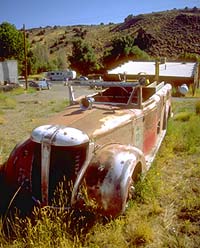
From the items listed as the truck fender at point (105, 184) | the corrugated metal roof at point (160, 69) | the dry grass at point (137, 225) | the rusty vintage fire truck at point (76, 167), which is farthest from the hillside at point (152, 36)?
the truck fender at point (105, 184)

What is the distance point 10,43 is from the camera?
123ft

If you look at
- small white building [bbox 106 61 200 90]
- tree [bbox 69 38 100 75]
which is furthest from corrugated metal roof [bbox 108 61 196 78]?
tree [bbox 69 38 100 75]

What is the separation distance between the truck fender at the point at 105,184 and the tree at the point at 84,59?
3752 centimetres

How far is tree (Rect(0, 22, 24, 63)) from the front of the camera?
37625mm

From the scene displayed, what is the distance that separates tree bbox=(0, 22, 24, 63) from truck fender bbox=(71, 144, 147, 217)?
36.8 m

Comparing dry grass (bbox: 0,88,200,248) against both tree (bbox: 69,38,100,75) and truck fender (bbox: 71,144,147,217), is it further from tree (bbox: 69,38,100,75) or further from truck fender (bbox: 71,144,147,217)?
tree (bbox: 69,38,100,75)

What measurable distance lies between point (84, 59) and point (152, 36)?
18.4m

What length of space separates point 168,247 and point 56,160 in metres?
1.57

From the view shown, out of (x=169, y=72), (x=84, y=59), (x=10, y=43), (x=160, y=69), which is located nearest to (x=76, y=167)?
(x=169, y=72)

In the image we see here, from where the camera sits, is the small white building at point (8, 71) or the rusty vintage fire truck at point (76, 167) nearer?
the rusty vintage fire truck at point (76, 167)

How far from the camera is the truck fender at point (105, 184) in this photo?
352cm

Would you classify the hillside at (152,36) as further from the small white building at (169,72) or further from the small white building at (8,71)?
the small white building at (8,71)

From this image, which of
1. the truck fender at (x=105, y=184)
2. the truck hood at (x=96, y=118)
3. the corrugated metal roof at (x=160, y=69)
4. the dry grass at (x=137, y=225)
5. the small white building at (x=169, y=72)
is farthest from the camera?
the corrugated metal roof at (x=160, y=69)

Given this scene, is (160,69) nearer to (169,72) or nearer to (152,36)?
(169,72)
